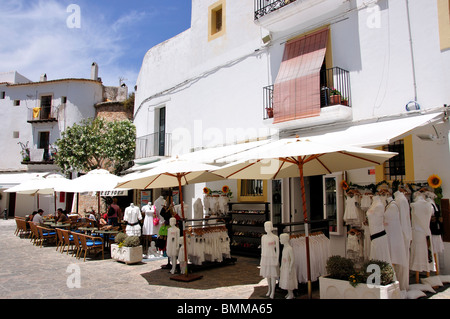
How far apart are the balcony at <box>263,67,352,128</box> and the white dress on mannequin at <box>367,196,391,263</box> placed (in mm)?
3604

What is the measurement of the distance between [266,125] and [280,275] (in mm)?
5802

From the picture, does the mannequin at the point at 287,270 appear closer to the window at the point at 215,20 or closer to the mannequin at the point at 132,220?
the mannequin at the point at 132,220

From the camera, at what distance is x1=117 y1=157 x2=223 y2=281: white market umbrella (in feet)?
24.3

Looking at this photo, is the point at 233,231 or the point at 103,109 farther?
the point at 103,109

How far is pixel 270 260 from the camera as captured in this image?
6.05m

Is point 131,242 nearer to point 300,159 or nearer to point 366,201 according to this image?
point 300,159

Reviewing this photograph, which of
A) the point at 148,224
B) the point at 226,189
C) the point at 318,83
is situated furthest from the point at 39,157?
the point at 318,83

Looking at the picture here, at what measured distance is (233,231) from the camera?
455 inches

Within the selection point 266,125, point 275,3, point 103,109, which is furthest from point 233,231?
point 103,109

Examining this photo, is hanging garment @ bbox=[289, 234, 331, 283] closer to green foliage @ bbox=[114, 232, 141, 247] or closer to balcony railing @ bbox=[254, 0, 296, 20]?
green foliage @ bbox=[114, 232, 141, 247]

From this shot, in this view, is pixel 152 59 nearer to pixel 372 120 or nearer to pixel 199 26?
pixel 199 26

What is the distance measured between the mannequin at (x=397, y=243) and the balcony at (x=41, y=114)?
2579 cm

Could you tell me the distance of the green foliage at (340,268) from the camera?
518 cm

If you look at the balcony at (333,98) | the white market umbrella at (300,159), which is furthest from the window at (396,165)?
the white market umbrella at (300,159)
